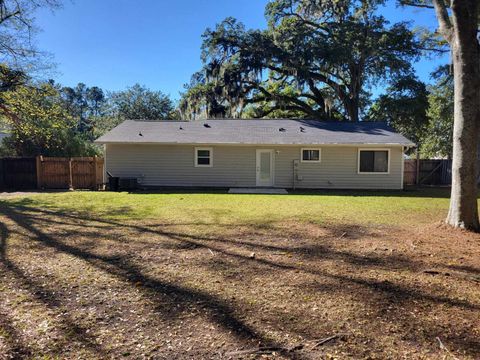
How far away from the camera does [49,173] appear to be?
15664 millimetres

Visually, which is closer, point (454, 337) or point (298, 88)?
point (454, 337)

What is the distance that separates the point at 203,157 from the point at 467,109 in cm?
1082

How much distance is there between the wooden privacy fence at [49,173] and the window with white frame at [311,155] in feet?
32.4

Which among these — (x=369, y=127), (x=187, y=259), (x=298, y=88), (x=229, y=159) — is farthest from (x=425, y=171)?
(x=187, y=259)

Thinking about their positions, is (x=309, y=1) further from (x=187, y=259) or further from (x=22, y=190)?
(x=187, y=259)

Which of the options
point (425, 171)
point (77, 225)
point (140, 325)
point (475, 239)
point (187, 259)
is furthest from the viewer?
→ point (425, 171)

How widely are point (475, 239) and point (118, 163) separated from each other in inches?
540

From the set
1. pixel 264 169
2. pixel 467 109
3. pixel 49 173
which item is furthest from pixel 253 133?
pixel 467 109

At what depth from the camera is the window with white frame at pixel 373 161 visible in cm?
1480

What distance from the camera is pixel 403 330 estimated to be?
9.20 ft

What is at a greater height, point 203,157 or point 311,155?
point 311,155

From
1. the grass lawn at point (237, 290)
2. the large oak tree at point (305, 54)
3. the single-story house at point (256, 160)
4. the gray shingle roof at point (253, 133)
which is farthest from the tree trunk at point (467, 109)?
the large oak tree at point (305, 54)

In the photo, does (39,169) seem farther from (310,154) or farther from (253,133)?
(310,154)

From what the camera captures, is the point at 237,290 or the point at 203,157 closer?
the point at 237,290
